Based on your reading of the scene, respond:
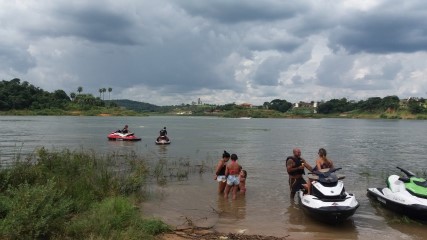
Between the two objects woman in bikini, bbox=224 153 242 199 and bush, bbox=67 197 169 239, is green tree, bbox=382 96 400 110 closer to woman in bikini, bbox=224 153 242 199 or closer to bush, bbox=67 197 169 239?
woman in bikini, bbox=224 153 242 199

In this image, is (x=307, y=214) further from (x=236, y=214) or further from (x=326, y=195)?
(x=236, y=214)

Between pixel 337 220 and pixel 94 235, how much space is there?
6.05 metres

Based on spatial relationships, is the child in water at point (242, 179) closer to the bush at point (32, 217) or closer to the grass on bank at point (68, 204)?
the grass on bank at point (68, 204)

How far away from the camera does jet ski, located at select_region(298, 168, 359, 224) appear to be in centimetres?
999

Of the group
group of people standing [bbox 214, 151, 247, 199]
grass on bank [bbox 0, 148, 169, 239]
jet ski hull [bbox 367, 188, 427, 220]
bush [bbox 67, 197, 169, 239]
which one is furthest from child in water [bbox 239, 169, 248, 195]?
bush [bbox 67, 197, 169, 239]

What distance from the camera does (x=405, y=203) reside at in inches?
430

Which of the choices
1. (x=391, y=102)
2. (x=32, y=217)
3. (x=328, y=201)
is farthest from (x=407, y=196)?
(x=391, y=102)

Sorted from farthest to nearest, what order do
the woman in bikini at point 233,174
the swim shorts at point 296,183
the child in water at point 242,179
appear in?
the child in water at point 242,179 < the woman in bikini at point 233,174 < the swim shorts at point 296,183

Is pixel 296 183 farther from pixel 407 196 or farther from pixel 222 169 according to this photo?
pixel 407 196

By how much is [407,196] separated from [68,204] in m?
8.78

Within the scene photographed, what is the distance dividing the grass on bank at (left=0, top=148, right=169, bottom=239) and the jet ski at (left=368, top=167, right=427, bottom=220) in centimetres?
657

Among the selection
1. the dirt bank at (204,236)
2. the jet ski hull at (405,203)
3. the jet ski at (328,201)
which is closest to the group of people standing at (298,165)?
the jet ski at (328,201)

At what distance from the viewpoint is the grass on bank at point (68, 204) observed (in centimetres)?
698

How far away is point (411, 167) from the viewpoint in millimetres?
24938
